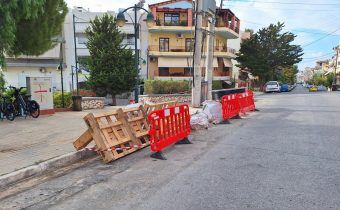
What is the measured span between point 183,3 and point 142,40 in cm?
750

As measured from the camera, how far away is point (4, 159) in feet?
19.6

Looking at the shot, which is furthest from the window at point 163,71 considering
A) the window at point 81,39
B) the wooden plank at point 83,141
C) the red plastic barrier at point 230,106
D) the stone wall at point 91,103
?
the wooden plank at point 83,141

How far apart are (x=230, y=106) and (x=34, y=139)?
769cm

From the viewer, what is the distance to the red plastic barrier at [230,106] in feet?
38.3

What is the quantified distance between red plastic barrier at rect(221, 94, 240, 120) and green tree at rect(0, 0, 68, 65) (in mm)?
6700

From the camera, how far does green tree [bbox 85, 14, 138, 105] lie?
2277 cm

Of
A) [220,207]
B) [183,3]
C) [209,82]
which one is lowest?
[220,207]

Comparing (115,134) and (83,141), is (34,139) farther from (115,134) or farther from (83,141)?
(115,134)

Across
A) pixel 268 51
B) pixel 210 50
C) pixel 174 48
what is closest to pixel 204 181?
pixel 210 50

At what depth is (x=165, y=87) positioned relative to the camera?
73.9 feet

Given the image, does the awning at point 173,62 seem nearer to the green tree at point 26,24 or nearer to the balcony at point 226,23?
the balcony at point 226,23

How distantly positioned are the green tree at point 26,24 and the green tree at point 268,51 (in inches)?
1597

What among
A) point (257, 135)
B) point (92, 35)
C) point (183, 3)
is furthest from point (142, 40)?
point (257, 135)

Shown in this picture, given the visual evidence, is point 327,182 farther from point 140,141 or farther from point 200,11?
point 200,11
